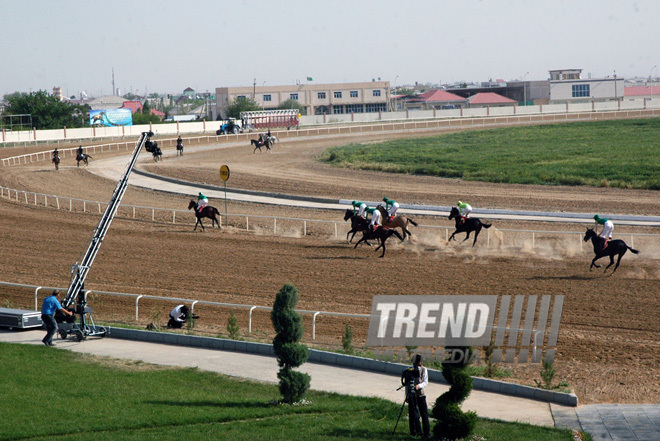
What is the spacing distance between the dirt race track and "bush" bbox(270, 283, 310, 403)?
11.5 ft

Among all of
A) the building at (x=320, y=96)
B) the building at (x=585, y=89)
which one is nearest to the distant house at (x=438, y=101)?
the building at (x=320, y=96)

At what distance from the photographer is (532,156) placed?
149 feet

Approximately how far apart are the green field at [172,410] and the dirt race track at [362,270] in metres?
2.78

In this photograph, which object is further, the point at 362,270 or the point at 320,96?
the point at 320,96

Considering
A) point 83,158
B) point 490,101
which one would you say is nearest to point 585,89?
point 490,101

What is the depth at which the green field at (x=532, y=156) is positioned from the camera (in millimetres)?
36938

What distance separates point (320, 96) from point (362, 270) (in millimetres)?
104824

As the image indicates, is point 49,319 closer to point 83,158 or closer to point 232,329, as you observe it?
point 232,329

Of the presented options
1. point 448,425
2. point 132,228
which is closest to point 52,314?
point 448,425

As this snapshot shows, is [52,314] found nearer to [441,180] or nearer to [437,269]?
[437,269]

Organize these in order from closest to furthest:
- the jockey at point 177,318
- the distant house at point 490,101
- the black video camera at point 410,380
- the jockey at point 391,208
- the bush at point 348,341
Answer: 1. the black video camera at point 410,380
2. the bush at point 348,341
3. the jockey at point 177,318
4. the jockey at point 391,208
5. the distant house at point 490,101

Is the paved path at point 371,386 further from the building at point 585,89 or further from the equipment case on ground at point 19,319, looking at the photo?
the building at point 585,89

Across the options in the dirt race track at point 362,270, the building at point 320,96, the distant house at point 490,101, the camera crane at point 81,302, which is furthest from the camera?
the building at point 320,96

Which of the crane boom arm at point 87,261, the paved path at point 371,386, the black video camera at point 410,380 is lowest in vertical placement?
the paved path at point 371,386
